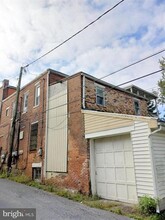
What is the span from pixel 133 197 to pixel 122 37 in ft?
20.5

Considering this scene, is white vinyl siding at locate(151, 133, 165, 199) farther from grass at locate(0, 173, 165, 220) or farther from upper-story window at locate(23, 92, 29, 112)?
upper-story window at locate(23, 92, 29, 112)

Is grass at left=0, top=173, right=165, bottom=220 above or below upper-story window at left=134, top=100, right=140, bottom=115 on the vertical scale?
below

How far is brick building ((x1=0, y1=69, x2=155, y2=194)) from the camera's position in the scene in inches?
410

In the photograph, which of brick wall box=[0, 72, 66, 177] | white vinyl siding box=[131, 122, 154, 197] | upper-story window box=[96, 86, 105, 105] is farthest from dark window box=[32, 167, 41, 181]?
white vinyl siding box=[131, 122, 154, 197]

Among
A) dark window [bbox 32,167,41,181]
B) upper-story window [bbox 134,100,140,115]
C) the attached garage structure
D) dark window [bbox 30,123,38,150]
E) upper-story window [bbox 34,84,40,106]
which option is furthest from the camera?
upper-story window [bbox 134,100,140,115]

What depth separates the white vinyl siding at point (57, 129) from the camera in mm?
11367

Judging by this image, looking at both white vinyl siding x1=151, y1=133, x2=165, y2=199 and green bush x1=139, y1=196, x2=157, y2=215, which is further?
white vinyl siding x1=151, y1=133, x2=165, y2=199

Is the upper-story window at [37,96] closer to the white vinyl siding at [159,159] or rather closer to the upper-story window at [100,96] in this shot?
the upper-story window at [100,96]

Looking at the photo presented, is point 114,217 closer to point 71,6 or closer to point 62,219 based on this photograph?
point 62,219

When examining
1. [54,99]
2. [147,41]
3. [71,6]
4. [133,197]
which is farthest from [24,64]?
[133,197]

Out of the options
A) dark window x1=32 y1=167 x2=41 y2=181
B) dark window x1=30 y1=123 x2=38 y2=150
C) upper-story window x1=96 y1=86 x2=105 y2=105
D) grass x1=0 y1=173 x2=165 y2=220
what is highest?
upper-story window x1=96 y1=86 x2=105 y2=105

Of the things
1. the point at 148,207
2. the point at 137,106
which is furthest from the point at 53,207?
the point at 137,106

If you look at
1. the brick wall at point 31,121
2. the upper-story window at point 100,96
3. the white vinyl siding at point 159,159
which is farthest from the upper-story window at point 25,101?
the white vinyl siding at point 159,159

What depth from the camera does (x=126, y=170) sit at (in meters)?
8.39
